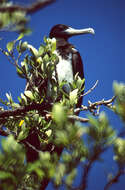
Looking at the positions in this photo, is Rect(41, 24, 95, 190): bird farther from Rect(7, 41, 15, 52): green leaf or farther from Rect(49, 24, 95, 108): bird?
Rect(7, 41, 15, 52): green leaf

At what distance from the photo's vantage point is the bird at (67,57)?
2775 mm

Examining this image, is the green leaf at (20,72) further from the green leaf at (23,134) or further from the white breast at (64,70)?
the white breast at (64,70)

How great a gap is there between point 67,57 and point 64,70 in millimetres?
197

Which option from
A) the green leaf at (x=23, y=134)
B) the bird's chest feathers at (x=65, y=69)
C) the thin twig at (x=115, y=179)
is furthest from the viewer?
the bird's chest feathers at (x=65, y=69)

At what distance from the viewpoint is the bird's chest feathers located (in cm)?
277

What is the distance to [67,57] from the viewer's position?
2.90 m

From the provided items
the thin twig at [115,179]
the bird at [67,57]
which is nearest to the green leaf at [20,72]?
the thin twig at [115,179]

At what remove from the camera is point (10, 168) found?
75 centimetres

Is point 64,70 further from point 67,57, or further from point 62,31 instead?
point 62,31

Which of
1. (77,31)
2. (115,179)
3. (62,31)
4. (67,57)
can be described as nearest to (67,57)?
(67,57)

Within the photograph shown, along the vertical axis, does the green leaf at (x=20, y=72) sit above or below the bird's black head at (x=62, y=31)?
below

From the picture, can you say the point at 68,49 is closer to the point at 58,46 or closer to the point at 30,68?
the point at 58,46

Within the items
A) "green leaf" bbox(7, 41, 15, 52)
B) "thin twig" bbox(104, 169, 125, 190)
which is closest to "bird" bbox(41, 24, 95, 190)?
"green leaf" bbox(7, 41, 15, 52)

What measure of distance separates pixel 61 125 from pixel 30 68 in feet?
2.99
